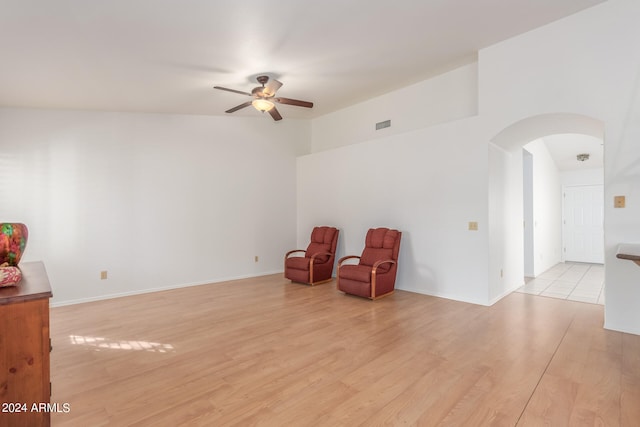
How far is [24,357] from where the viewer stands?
1.41 m

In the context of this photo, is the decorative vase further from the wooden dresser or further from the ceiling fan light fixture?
the ceiling fan light fixture

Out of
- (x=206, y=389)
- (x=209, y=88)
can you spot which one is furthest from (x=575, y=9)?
(x=206, y=389)

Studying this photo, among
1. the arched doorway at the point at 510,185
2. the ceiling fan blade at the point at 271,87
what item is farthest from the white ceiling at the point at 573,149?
the ceiling fan blade at the point at 271,87

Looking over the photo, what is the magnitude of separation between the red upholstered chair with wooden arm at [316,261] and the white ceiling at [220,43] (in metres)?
2.65

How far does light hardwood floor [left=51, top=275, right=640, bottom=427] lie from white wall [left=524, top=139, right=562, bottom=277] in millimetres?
2503

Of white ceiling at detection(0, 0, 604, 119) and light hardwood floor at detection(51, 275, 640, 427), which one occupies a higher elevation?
white ceiling at detection(0, 0, 604, 119)

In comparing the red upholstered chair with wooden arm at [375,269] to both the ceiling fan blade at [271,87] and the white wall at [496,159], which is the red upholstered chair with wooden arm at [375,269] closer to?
the white wall at [496,159]

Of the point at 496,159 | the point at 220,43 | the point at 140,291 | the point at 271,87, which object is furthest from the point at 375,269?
the point at 140,291

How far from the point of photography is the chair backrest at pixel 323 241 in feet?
18.7

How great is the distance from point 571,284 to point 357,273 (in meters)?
3.92

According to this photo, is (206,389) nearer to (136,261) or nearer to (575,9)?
(136,261)

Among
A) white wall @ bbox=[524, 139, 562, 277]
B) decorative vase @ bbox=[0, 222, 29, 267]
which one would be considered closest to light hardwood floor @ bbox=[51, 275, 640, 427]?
decorative vase @ bbox=[0, 222, 29, 267]

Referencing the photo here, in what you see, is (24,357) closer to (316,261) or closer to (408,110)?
(316,261)

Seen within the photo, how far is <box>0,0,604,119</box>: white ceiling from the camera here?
2611 millimetres
